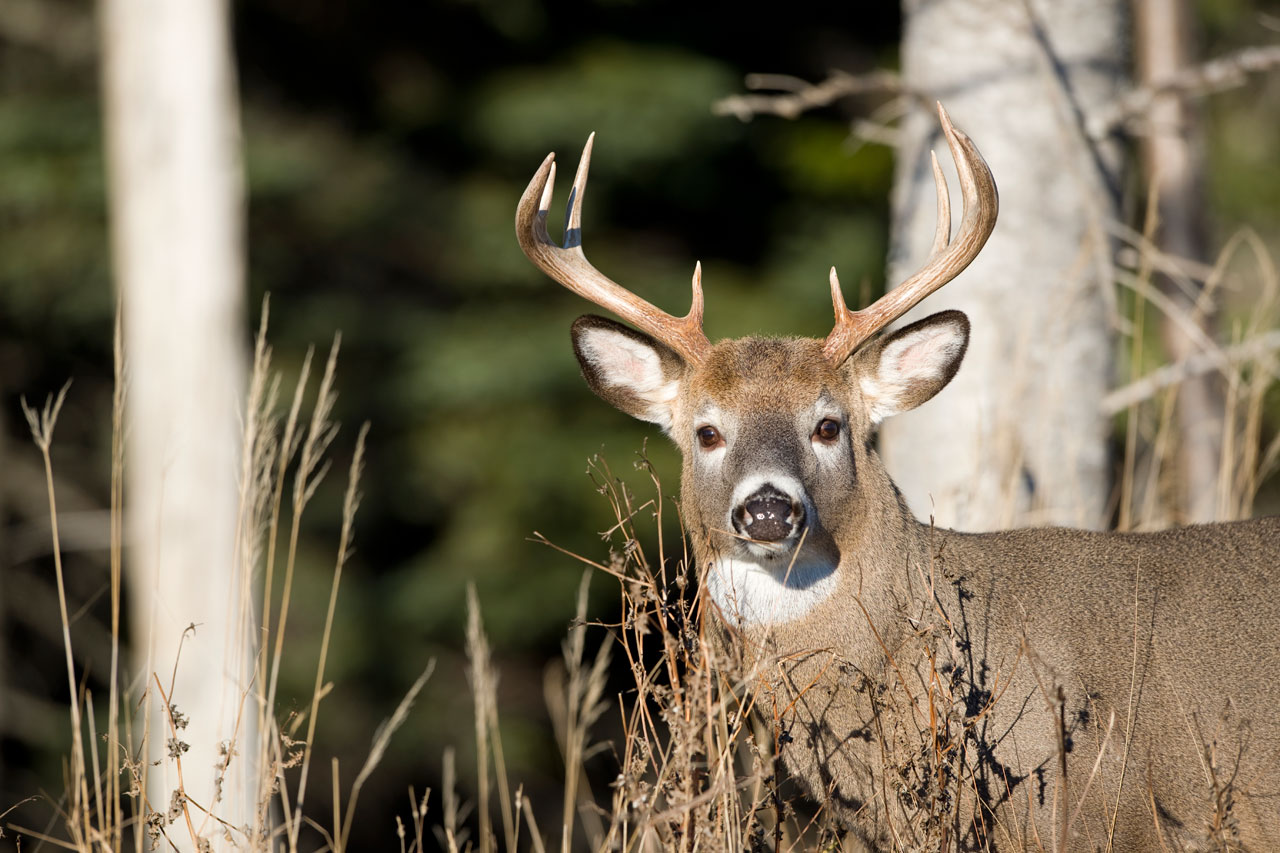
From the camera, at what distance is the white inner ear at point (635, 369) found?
3.95 metres

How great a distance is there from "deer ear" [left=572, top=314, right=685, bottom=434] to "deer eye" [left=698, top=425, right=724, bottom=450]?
0.28 meters

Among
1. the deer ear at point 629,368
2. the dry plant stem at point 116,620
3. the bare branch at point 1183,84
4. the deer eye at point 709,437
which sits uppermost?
the bare branch at point 1183,84

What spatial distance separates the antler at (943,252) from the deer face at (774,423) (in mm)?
80

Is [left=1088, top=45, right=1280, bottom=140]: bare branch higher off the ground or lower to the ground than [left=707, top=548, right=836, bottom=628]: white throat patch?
higher

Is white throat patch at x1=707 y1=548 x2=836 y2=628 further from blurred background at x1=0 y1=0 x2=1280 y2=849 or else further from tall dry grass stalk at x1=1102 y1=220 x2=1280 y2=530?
blurred background at x1=0 y1=0 x2=1280 y2=849

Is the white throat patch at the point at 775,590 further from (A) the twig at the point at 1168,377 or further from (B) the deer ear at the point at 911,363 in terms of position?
(A) the twig at the point at 1168,377

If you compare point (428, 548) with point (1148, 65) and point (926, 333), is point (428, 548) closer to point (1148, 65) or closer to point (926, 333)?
point (1148, 65)

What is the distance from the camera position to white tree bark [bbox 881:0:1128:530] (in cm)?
462

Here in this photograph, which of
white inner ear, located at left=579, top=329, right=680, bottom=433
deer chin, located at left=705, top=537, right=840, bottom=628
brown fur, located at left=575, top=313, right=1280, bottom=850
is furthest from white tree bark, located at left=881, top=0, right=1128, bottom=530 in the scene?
deer chin, located at left=705, top=537, right=840, bottom=628

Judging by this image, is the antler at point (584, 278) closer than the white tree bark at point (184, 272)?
Yes

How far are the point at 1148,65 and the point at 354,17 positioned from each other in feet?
26.5

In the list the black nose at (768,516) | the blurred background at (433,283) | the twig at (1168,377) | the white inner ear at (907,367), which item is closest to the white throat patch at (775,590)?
the black nose at (768,516)

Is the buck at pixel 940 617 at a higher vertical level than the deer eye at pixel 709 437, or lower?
lower

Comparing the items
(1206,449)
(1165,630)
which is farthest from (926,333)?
(1206,449)
